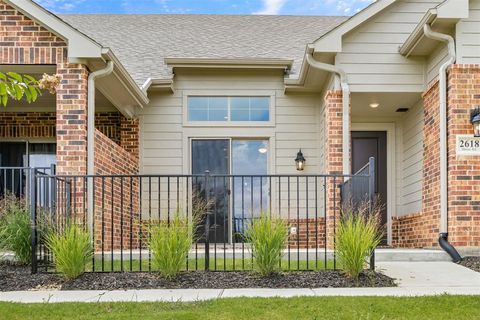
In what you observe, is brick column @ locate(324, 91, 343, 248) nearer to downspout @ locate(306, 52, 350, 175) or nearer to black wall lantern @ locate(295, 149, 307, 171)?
downspout @ locate(306, 52, 350, 175)

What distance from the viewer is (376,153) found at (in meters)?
10.4

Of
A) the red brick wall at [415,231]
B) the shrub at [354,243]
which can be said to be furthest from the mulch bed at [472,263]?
the shrub at [354,243]

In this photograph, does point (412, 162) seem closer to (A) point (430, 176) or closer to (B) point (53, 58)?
(A) point (430, 176)

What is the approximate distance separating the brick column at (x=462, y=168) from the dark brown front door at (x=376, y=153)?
2.82m

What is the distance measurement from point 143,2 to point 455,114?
1110 centimetres

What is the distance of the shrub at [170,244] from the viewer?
5.68m

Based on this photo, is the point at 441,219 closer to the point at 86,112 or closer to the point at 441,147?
the point at 441,147

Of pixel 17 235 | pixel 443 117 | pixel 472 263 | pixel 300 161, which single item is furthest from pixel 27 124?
pixel 472 263

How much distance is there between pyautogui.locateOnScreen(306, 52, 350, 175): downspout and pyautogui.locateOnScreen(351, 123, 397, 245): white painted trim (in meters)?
1.92

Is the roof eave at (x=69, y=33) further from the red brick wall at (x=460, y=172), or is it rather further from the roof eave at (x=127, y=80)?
the red brick wall at (x=460, y=172)

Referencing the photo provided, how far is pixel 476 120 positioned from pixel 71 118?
17.9 ft

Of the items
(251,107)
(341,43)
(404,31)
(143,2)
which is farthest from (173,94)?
(143,2)

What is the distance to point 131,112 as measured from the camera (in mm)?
9930

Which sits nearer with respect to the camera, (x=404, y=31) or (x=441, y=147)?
(x=441, y=147)
